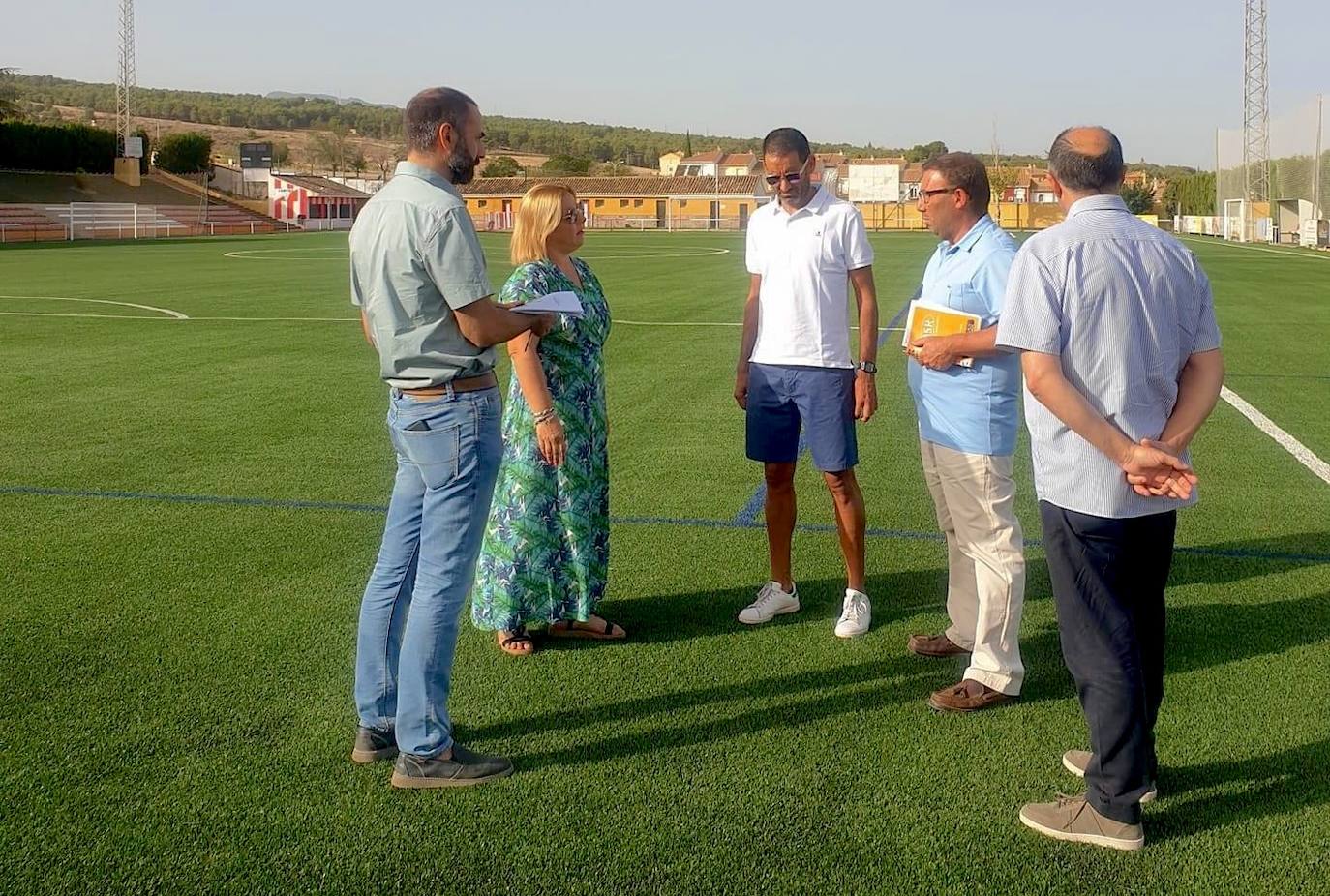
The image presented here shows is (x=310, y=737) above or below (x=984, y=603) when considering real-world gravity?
below

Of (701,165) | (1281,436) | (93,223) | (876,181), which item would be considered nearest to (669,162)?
(701,165)

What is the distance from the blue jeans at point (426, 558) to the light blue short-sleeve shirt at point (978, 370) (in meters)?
1.65

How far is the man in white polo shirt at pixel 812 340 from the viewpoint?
494 cm

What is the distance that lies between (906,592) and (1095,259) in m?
2.78

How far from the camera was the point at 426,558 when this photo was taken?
3.65 meters

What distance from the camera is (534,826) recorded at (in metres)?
3.43

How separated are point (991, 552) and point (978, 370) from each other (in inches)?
25.4

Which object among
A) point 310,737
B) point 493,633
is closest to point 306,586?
point 493,633

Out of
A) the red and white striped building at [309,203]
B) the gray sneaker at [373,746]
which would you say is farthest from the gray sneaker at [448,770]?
the red and white striped building at [309,203]

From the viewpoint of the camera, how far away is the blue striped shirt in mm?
3059

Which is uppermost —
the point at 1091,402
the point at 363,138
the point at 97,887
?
the point at 363,138

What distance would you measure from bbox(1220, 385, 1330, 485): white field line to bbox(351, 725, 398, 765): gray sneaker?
5.50 metres

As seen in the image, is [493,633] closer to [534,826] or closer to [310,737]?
[310,737]

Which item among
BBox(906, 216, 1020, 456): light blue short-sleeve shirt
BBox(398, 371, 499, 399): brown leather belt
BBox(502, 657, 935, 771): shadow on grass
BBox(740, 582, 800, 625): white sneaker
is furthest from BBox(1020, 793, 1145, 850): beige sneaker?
BBox(398, 371, 499, 399): brown leather belt
